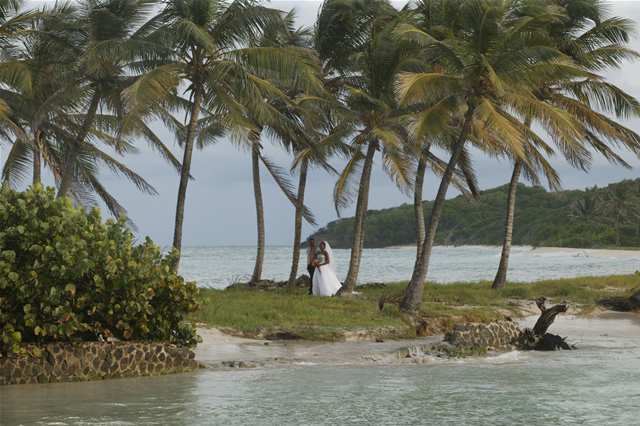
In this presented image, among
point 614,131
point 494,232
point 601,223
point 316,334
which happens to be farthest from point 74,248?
point 494,232

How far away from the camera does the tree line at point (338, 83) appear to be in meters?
15.9

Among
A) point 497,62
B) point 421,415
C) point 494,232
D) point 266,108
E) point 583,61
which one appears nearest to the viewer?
point 421,415

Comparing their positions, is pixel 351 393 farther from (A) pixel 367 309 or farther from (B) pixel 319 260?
(B) pixel 319 260

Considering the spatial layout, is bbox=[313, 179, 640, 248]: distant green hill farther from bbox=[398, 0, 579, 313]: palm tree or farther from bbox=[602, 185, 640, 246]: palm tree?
bbox=[398, 0, 579, 313]: palm tree

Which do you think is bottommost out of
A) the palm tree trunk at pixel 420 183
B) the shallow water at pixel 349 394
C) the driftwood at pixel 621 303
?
the shallow water at pixel 349 394

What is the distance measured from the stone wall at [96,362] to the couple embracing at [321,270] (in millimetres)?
9527

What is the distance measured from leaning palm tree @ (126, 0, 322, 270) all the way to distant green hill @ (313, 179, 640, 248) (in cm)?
5477

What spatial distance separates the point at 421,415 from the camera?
836cm

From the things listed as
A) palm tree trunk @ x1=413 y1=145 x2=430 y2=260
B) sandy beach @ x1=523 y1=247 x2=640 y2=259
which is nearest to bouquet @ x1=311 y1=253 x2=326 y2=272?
palm tree trunk @ x1=413 y1=145 x2=430 y2=260

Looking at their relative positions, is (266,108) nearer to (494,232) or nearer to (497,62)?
(497,62)

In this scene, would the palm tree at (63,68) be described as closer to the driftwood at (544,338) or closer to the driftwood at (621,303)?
the driftwood at (544,338)

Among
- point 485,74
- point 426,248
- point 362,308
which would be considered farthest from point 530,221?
point 485,74

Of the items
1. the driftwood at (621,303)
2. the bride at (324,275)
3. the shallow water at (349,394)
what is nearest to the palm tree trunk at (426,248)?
the bride at (324,275)

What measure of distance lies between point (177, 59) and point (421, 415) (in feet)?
39.7
